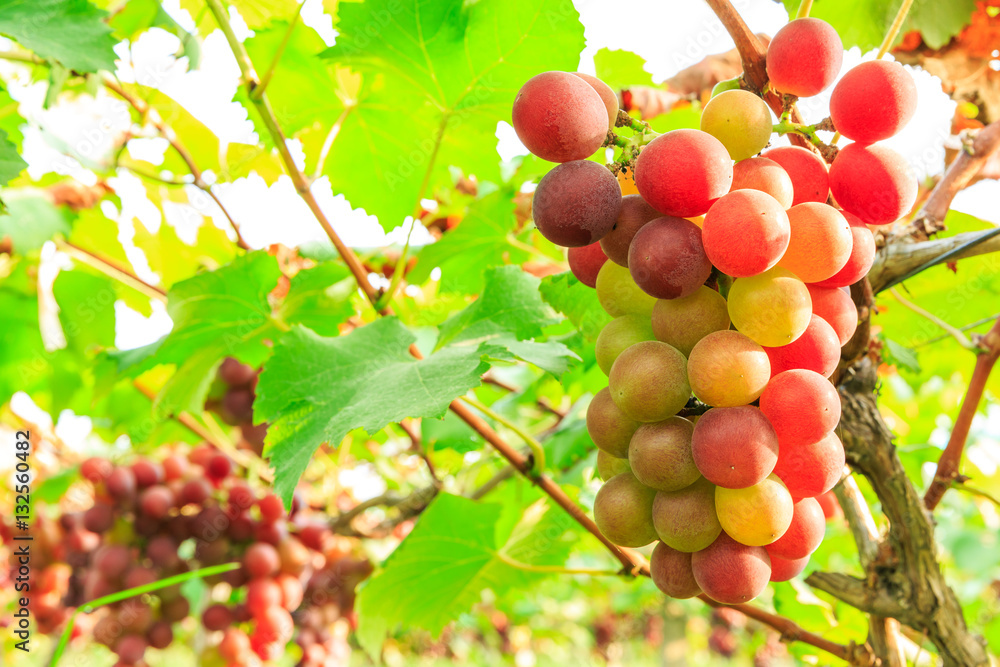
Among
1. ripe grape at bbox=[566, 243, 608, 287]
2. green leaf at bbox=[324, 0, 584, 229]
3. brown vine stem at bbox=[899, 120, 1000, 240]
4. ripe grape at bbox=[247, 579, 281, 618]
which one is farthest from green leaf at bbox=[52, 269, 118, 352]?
brown vine stem at bbox=[899, 120, 1000, 240]

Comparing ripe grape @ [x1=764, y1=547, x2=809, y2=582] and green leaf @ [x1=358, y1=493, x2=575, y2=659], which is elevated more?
ripe grape @ [x1=764, y1=547, x2=809, y2=582]

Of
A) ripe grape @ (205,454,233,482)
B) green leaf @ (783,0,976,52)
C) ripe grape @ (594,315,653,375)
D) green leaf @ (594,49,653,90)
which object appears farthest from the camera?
ripe grape @ (205,454,233,482)

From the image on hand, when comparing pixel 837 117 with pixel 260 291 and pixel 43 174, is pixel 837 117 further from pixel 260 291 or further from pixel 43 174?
pixel 43 174

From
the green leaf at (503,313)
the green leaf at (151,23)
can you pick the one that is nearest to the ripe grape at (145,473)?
the green leaf at (151,23)

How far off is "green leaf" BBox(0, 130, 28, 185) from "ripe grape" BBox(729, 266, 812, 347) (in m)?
0.71

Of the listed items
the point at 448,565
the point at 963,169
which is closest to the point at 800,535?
the point at 963,169

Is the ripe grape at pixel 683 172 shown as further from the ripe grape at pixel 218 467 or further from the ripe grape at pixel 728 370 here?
the ripe grape at pixel 218 467

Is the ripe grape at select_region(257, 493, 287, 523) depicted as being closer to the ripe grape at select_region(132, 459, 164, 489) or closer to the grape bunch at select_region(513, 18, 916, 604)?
the ripe grape at select_region(132, 459, 164, 489)

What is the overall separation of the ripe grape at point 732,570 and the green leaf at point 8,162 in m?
0.74

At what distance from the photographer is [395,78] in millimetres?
834

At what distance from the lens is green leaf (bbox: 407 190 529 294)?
1.06 metres

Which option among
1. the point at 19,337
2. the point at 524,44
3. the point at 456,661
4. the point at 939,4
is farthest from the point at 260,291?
the point at 456,661

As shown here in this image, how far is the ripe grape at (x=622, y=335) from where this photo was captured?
0.52 meters

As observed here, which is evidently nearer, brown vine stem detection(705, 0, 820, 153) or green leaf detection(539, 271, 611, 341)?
brown vine stem detection(705, 0, 820, 153)
